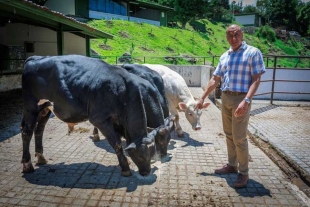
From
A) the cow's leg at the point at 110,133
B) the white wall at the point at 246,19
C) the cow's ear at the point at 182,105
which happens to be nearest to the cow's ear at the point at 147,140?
the cow's leg at the point at 110,133

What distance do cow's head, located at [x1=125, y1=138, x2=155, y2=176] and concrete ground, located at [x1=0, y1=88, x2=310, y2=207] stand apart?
27 centimetres

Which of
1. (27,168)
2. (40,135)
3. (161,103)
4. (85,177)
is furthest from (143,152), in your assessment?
(40,135)

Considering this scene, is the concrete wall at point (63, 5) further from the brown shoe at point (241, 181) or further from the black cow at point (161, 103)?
the brown shoe at point (241, 181)

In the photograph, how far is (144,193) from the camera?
3982 millimetres

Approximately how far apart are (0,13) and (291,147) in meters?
10.1

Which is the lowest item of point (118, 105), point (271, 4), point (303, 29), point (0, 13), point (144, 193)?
point (144, 193)

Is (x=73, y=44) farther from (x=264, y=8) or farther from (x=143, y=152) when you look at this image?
(x=264, y=8)

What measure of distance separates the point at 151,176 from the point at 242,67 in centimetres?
226

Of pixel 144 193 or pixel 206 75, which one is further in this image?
pixel 206 75

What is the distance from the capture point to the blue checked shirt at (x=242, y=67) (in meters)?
3.84

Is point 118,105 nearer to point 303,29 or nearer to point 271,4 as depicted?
point 303,29

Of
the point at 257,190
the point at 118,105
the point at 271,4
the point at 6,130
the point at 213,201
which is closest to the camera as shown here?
the point at 213,201

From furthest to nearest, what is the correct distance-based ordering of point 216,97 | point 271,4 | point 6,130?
point 271,4
point 216,97
point 6,130

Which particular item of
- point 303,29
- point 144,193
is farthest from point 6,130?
point 303,29
